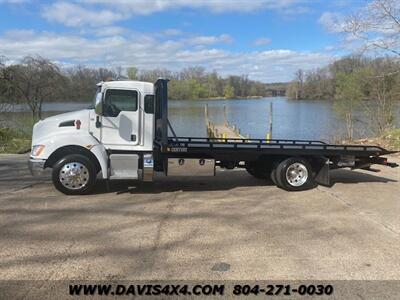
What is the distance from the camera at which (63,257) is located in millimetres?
5305

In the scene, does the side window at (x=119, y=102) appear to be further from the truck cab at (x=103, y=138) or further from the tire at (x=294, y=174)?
the tire at (x=294, y=174)

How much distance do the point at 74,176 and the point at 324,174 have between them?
208 inches

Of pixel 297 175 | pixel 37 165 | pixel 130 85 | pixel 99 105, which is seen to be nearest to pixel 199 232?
pixel 99 105

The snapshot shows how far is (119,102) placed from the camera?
891cm

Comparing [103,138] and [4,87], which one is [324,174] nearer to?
[103,138]

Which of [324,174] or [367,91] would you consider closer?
[324,174]

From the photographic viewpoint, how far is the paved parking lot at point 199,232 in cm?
500

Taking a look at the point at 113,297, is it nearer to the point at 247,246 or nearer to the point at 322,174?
the point at 247,246

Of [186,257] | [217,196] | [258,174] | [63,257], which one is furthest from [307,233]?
[258,174]

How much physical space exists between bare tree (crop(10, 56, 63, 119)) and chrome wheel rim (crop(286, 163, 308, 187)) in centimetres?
1668

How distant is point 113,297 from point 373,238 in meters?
3.80

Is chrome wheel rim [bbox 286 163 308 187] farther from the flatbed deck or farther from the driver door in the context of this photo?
the driver door

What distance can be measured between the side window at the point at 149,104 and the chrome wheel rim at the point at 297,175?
3223 millimetres

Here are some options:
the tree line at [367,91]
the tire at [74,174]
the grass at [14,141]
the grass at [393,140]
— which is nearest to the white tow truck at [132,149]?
the tire at [74,174]
